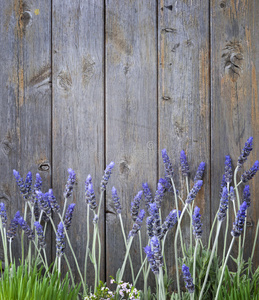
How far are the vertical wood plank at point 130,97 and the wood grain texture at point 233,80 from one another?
0.26 meters

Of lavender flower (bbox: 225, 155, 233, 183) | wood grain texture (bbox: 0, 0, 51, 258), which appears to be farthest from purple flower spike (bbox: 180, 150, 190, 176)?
wood grain texture (bbox: 0, 0, 51, 258)

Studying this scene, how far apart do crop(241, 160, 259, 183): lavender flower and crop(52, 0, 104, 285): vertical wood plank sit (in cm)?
58

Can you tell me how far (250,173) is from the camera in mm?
1434

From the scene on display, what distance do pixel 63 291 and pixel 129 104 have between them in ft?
2.61

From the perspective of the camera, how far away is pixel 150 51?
1.60 metres

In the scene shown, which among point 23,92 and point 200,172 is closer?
point 200,172

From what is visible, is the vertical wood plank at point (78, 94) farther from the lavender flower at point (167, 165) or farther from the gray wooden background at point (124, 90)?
the lavender flower at point (167, 165)

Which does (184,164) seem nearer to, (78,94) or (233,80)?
(233,80)

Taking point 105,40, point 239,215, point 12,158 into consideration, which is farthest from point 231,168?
point 12,158

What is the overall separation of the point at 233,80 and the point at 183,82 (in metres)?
0.22

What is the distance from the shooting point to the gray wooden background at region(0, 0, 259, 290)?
159cm

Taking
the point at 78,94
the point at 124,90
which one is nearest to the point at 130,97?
the point at 124,90

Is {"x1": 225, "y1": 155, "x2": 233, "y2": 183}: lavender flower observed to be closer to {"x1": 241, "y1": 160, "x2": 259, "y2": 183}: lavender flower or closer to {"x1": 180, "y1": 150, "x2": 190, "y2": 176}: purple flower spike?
{"x1": 241, "y1": 160, "x2": 259, "y2": 183}: lavender flower

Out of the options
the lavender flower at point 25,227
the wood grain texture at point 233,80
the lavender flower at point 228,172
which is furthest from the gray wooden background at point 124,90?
the lavender flower at point 25,227
